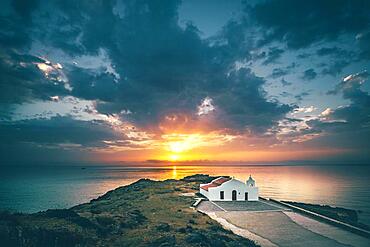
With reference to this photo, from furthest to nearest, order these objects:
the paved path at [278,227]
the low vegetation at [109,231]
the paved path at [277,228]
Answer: the paved path at [278,227], the paved path at [277,228], the low vegetation at [109,231]

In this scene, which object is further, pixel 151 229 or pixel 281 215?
pixel 281 215

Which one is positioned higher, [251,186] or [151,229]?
[251,186]

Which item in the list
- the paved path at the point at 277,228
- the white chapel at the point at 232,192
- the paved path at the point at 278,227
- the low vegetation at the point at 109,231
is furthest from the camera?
the white chapel at the point at 232,192

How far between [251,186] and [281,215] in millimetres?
14109

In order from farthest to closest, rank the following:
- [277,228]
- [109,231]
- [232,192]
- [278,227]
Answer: [232,192]
[278,227]
[277,228]
[109,231]

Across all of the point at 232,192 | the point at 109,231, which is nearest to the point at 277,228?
the point at 109,231

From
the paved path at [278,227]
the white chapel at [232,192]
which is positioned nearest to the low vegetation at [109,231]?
the paved path at [278,227]

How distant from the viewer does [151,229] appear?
27016mm

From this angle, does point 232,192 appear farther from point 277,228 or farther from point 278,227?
point 277,228

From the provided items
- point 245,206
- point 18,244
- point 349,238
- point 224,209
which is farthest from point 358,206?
point 18,244

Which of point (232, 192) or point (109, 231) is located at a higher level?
point (232, 192)

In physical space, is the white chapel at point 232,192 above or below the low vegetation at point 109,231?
above

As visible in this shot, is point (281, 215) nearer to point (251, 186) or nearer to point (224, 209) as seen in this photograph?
point (224, 209)

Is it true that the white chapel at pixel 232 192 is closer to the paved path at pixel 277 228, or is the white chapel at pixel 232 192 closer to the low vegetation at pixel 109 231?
the paved path at pixel 277 228
